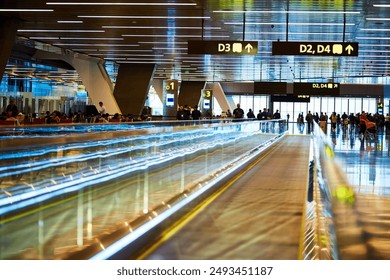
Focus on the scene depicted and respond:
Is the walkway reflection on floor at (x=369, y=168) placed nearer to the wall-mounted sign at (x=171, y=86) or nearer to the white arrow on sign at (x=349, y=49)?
the white arrow on sign at (x=349, y=49)

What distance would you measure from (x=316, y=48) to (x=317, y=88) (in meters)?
17.3

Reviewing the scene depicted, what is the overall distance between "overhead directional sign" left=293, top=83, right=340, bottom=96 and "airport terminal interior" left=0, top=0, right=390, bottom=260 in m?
0.08

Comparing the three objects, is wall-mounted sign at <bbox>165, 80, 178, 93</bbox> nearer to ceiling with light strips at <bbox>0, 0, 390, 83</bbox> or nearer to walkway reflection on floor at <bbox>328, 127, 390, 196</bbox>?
ceiling with light strips at <bbox>0, 0, 390, 83</bbox>

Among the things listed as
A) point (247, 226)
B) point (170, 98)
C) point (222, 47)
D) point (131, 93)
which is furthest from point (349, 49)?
point (170, 98)

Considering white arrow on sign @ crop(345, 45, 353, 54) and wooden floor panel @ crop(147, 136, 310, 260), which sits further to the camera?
white arrow on sign @ crop(345, 45, 353, 54)

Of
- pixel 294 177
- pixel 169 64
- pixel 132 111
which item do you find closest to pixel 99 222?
pixel 294 177


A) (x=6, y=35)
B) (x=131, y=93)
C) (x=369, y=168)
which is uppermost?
(x=6, y=35)

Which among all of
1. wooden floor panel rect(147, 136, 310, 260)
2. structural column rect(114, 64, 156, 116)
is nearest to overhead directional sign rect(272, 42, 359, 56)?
wooden floor panel rect(147, 136, 310, 260)

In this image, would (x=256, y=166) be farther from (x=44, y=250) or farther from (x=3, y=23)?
(x=44, y=250)

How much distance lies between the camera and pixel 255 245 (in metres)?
8.34

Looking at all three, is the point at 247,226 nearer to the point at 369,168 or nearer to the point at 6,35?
the point at 369,168

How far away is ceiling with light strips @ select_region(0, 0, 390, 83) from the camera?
1945 cm

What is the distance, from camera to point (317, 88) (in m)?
37.4

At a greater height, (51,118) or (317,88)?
(317,88)
